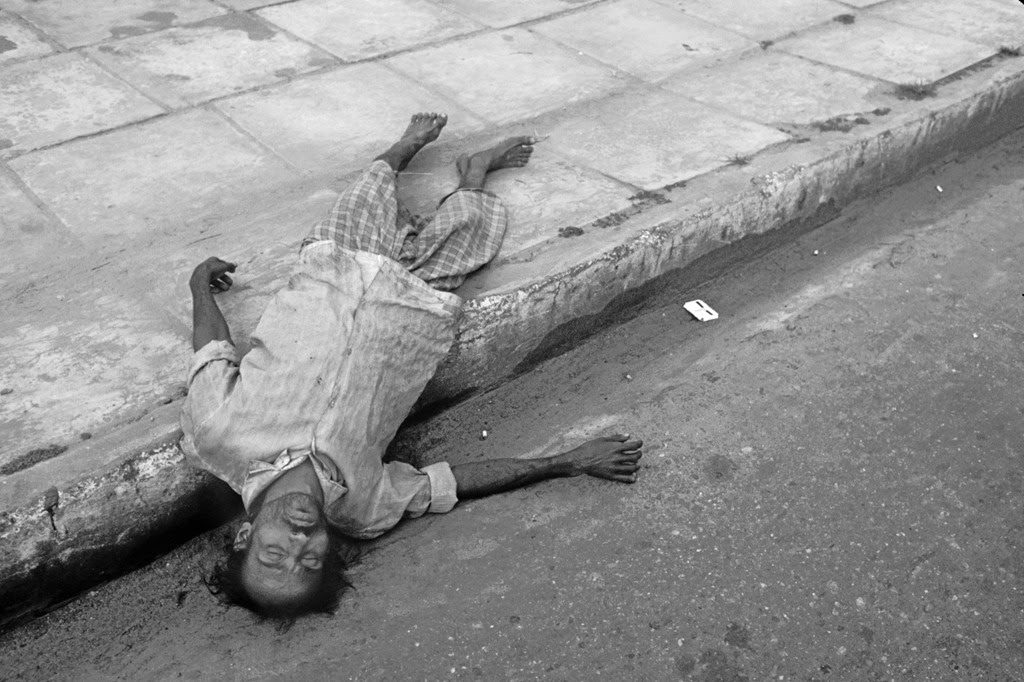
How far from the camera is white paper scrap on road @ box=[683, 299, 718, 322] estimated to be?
3.93m

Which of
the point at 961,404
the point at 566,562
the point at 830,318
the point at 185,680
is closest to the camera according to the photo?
the point at 185,680

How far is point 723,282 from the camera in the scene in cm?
415

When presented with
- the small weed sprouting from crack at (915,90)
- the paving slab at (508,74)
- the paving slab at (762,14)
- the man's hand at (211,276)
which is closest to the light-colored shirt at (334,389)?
the man's hand at (211,276)

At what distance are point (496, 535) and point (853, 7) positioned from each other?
4.06m

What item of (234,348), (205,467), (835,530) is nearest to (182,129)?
(234,348)

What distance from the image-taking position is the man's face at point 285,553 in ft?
8.27

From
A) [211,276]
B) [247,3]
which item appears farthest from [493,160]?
[247,3]

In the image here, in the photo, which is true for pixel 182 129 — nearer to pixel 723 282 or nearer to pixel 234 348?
pixel 234 348

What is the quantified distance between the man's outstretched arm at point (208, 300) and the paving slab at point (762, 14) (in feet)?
10.5

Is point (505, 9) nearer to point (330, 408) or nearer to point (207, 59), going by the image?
point (207, 59)

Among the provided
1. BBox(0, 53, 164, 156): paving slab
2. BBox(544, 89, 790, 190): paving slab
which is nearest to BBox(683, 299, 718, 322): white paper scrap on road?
BBox(544, 89, 790, 190): paving slab

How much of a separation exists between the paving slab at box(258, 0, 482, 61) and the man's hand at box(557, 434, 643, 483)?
2.57 meters

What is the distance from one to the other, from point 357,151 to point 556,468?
173cm

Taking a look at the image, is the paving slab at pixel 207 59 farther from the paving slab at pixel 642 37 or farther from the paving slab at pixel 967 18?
the paving slab at pixel 967 18
